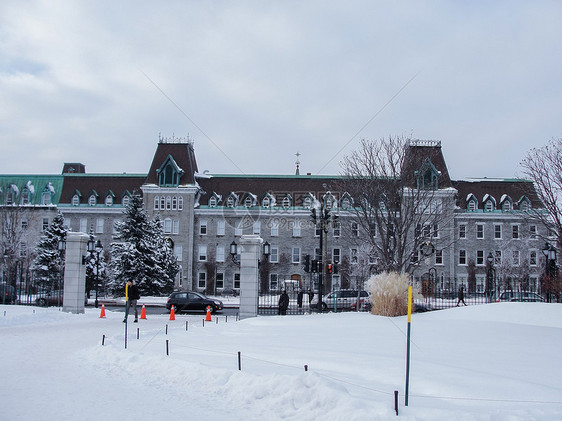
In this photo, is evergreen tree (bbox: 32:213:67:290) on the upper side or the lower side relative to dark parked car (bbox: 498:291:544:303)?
upper

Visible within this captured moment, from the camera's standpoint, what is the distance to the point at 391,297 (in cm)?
2188

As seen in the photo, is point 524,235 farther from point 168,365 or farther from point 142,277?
point 168,365

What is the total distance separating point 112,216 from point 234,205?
1550cm

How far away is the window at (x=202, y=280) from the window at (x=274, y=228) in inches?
369

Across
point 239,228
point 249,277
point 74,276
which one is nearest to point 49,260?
point 239,228

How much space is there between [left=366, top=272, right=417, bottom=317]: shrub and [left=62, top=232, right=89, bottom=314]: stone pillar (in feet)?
49.6

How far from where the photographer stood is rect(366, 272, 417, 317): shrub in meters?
21.9

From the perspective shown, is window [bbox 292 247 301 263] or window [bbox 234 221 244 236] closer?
window [bbox 292 247 301 263]

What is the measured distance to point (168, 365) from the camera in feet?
38.1

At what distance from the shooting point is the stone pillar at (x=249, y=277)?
26.6 metres

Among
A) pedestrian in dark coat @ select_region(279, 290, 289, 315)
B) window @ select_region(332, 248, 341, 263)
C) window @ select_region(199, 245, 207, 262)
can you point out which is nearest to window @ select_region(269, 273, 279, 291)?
window @ select_region(332, 248, 341, 263)

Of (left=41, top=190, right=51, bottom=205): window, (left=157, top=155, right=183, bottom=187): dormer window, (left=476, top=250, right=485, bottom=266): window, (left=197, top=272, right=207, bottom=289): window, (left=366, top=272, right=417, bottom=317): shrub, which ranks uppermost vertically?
(left=157, top=155, right=183, bottom=187): dormer window

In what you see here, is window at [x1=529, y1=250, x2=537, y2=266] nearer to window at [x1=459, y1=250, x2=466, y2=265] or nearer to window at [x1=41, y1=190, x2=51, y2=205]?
window at [x1=459, y1=250, x2=466, y2=265]

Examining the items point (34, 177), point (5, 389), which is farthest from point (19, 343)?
point (34, 177)
